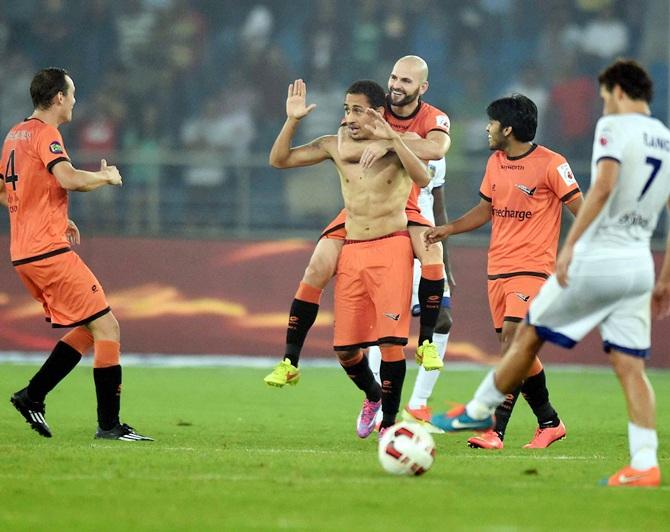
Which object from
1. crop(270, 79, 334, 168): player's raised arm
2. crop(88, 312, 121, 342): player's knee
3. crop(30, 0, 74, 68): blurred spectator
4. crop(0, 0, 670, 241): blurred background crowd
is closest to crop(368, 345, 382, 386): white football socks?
crop(270, 79, 334, 168): player's raised arm

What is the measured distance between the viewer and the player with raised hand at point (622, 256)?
20.8 feet

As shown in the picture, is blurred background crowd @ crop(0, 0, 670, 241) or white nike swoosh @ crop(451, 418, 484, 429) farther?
blurred background crowd @ crop(0, 0, 670, 241)

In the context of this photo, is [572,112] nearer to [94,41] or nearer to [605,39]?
[605,39]

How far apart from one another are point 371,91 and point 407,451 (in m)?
2.87

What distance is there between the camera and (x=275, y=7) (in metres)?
19.5

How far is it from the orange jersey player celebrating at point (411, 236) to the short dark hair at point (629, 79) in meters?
2.43

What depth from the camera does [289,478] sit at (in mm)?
6723

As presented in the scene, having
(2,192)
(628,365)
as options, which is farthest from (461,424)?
(2,192)

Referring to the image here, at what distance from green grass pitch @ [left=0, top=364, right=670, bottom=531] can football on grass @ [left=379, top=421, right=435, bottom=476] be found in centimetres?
10

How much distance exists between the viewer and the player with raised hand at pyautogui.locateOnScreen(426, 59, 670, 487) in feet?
20.8

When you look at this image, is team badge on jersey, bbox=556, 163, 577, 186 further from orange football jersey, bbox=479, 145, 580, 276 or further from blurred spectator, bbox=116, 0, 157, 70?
blurred spectator, bbox=116, 0, 157, 70

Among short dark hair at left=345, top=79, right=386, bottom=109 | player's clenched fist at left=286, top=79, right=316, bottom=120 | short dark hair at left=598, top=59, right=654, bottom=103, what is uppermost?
short dark hair at left=598, top=59, right=654, bottom=103

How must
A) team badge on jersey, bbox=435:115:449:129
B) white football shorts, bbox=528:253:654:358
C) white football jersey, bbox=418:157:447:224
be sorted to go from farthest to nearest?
1. white football jersey, bbox=418:157:447:224
2. team badge on jersey, bbox=435:115:449:129
3. white football shorts, bbox=528:253:654:358

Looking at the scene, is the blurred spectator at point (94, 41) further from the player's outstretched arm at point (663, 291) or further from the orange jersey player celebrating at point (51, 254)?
the player's outstretched arm at point (663, 291)
